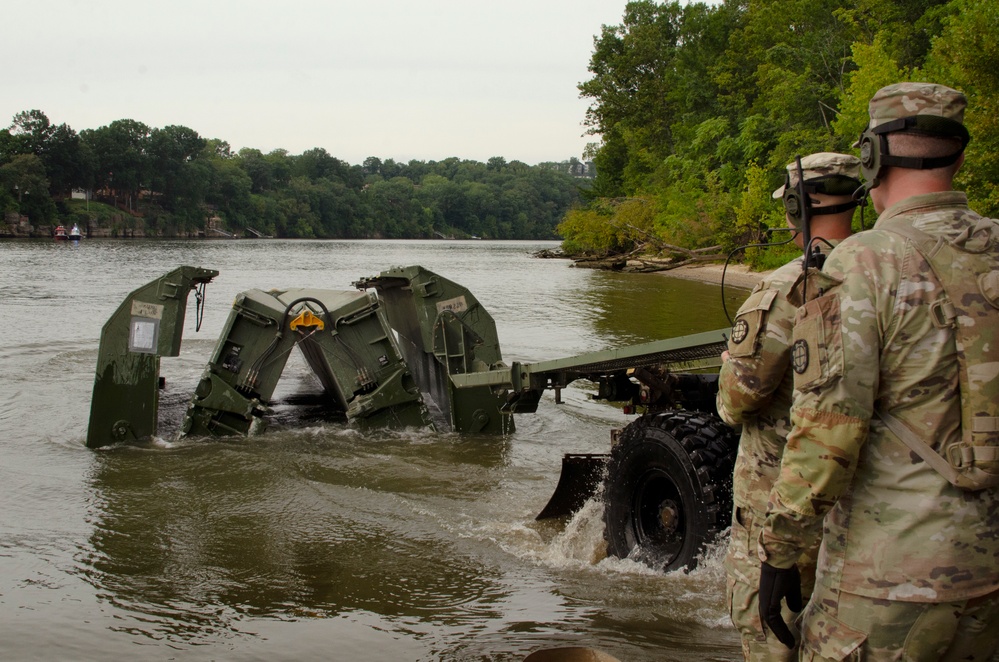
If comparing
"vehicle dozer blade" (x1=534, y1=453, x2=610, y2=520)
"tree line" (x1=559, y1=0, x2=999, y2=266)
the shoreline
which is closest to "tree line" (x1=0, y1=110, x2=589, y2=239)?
"tree line" (x1=559, y1=0, x2=999, y2=266)

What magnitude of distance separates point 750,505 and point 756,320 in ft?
2.43

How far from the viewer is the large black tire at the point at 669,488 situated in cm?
491

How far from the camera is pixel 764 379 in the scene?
3.08m

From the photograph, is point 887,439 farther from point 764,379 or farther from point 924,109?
point 924,109

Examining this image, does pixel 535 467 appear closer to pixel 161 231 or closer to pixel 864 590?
pixel 864 590

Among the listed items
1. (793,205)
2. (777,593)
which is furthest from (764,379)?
(793,205)

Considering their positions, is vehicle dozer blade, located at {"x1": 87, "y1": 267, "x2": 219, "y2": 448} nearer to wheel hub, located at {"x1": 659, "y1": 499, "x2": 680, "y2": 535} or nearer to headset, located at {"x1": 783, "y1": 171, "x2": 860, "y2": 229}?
wheel hub, located at {"x1": 659, "y1": 499, "x2": 680, "y2": 535}

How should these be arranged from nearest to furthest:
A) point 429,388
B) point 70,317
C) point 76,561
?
point 76,561, point 429,388, point 70,317

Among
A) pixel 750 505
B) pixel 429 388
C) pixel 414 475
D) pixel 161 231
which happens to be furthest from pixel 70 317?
pixel 161 231

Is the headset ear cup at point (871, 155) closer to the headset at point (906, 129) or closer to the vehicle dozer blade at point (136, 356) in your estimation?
the headset at point (906, 129)

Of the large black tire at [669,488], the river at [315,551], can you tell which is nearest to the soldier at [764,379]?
the large black tire at [669,488]

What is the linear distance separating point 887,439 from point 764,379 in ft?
1.84

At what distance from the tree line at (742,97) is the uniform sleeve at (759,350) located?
1187 cm

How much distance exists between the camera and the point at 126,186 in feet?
433
